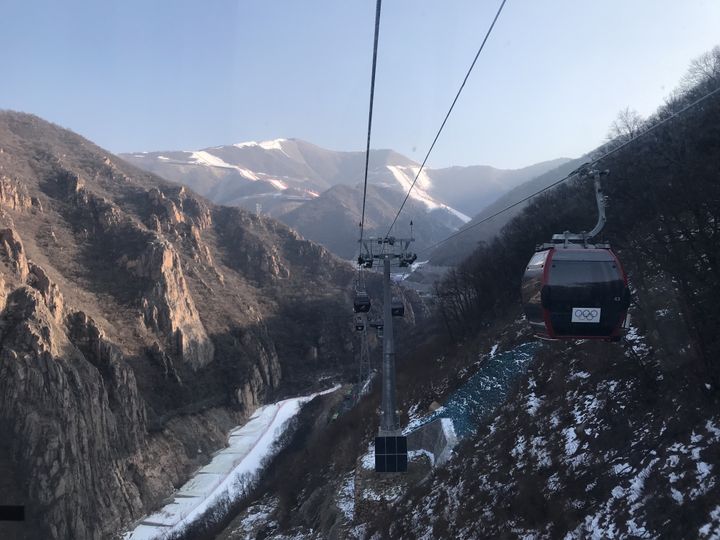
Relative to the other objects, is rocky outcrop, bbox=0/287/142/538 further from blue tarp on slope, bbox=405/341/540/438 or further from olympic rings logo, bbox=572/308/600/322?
olympic rings logo, bbox=572/308/600/322

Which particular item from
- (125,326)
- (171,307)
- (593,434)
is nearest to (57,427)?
(125,326)

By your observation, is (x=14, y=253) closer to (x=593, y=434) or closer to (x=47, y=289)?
(x=47, y=289)

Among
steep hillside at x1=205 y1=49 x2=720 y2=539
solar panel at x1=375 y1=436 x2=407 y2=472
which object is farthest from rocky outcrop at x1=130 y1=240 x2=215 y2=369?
solar panel at x1=375 y1=436 x2=407 y2=472

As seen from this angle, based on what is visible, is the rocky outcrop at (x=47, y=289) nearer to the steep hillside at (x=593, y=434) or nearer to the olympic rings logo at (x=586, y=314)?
the steep hillside at (x=593, y=434)

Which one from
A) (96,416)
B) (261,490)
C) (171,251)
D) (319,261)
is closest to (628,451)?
(261,490)

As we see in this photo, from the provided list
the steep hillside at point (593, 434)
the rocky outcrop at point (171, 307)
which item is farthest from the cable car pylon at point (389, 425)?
the rocky outcrop at point (171, 307)

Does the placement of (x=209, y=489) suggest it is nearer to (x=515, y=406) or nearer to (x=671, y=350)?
(x=515, y=406)
